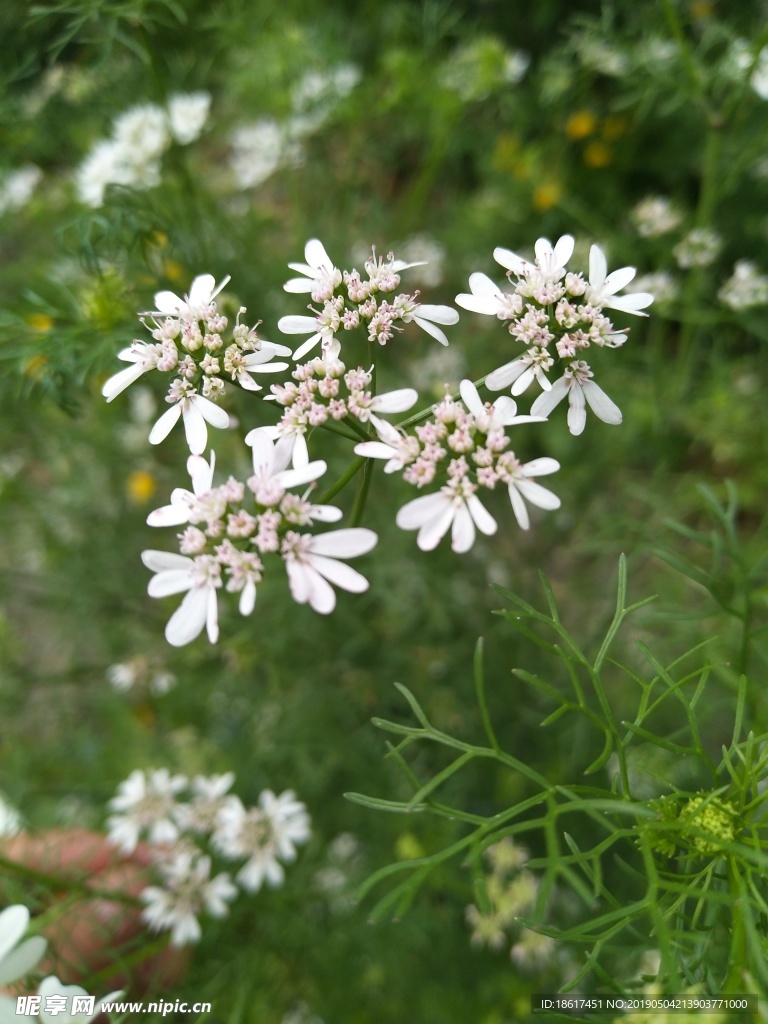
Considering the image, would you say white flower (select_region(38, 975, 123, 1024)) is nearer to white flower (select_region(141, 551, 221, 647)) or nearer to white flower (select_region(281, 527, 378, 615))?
white flower (select_region(141, 551, 221, 647))

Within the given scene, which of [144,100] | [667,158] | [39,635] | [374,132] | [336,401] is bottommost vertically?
[39,635]

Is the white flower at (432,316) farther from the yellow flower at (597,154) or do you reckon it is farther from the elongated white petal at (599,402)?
the yellow flower at (597,154)

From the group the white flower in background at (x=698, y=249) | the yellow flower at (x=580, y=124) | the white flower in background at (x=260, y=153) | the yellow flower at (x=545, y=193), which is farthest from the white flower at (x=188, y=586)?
the yellow flower at (x=580, y=124)

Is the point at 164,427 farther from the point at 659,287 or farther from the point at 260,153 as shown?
the point at 260,153

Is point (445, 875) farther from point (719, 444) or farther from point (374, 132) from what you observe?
point (374, 132)

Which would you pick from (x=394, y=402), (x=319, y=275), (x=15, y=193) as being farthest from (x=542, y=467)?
(x=15, y=193)

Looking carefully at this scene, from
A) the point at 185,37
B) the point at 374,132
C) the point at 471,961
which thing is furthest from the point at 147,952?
the point at 185,37
